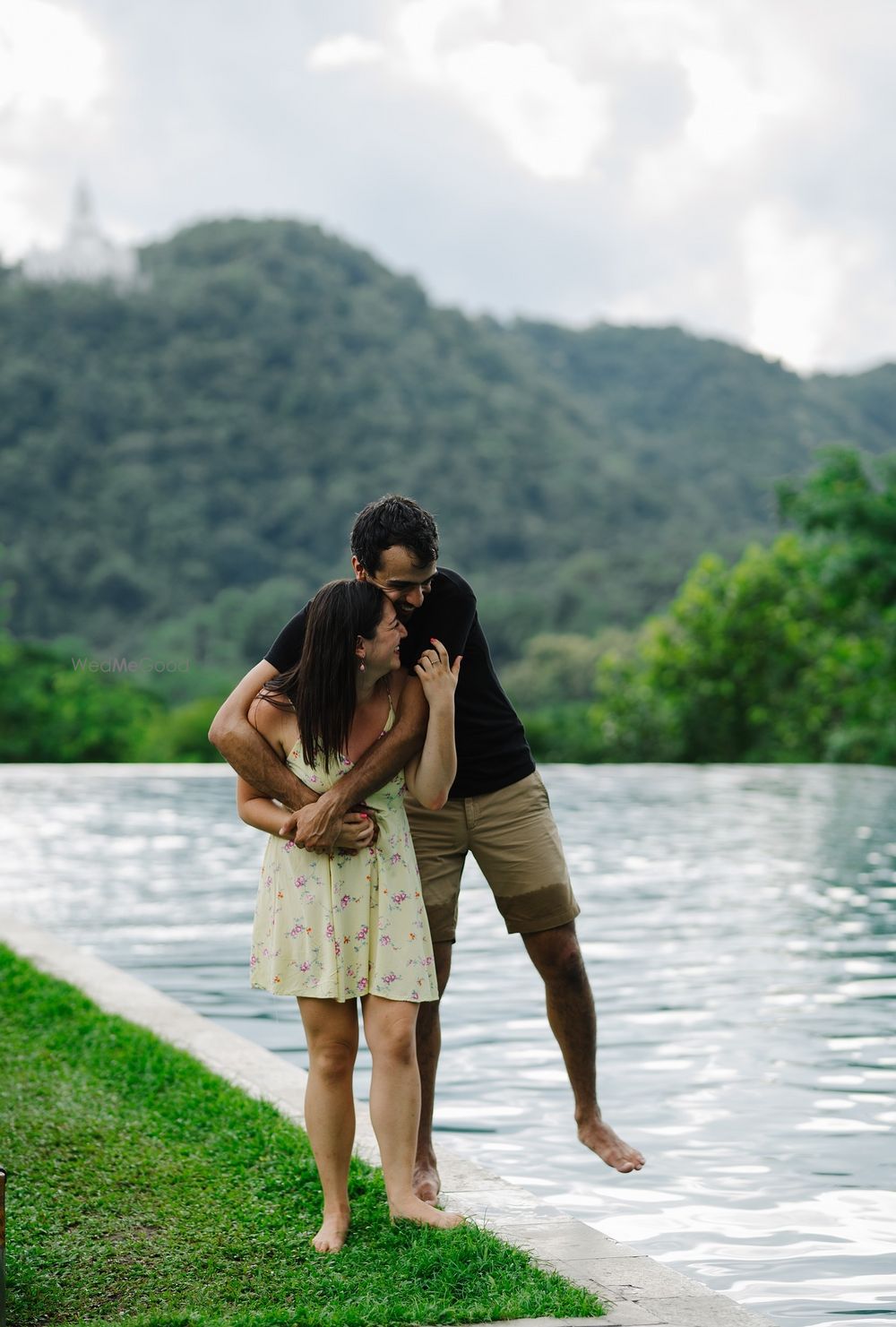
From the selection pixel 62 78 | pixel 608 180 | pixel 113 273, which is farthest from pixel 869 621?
pixel 113 273

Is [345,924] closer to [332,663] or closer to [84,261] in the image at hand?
[332,663]

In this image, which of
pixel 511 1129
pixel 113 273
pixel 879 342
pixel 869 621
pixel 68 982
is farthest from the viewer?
pixel 113 273

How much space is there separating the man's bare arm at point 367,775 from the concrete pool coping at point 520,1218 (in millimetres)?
951

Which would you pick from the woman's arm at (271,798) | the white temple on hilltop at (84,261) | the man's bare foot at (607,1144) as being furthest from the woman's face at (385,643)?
the white temple on hilltop at (84,261)

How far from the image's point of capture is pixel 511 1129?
4.94 meters

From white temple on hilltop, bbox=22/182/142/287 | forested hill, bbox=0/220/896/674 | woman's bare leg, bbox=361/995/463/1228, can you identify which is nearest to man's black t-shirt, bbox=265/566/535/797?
woman's bare leg, bbox=361/995/463/1228

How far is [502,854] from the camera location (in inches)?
155

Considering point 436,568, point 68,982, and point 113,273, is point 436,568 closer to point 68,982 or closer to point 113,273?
point 68,982

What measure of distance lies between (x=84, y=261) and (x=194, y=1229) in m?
52.3

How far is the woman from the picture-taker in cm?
344

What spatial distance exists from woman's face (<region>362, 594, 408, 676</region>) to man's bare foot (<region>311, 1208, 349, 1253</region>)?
117 centimetres

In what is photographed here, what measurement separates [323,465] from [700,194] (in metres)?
16.2

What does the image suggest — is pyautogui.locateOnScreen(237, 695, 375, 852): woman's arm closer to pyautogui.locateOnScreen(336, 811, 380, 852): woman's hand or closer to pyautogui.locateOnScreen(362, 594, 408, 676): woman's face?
pyautogui.locateOnScreen(336, 811, 380, 852): woman's hand

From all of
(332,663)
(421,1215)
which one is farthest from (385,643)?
(421,1215)
